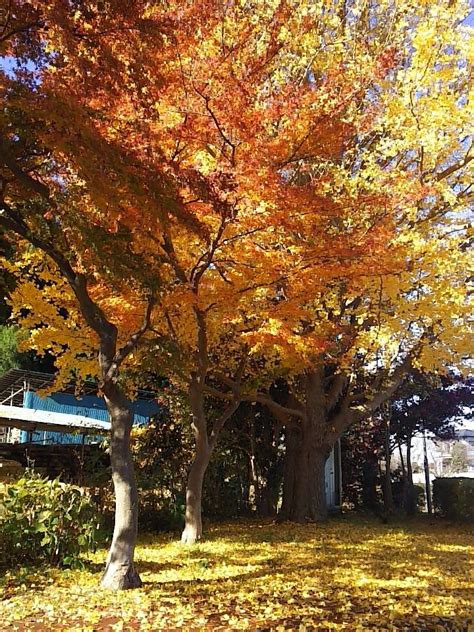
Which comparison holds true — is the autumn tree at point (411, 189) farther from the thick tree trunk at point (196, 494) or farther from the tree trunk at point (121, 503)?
the tree trunk at point (121, 503)

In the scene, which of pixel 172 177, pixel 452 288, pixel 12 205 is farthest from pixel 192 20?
pixel 452 288

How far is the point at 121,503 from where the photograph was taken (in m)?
5.93

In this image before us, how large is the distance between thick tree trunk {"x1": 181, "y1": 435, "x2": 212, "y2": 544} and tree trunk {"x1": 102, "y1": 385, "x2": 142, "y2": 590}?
3.48 m

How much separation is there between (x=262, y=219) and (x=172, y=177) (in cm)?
140

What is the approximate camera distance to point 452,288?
9.03 m

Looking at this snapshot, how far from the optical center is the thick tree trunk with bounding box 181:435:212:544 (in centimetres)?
930

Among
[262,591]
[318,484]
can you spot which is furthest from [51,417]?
[262,591]

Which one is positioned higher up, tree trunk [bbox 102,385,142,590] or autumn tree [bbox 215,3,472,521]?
autumn tree [bbox 215,3,472,521]

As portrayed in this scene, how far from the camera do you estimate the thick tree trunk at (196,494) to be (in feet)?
30.5

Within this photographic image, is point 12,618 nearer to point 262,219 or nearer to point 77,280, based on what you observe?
point 77,280

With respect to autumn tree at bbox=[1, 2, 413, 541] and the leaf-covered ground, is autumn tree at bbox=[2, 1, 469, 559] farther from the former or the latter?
the leaf-covered ground

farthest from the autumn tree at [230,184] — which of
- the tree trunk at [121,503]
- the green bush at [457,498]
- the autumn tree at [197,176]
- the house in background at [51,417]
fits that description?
the green bush at [457,498]

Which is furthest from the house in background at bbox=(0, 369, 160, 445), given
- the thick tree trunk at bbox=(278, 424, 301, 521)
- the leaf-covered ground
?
the leaf-covered ground

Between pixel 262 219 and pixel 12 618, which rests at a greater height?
pixel 262 219
